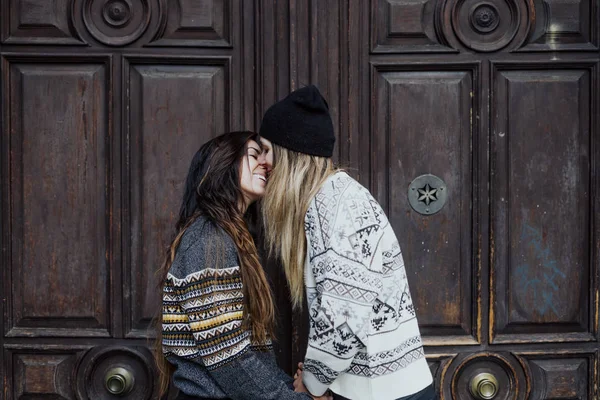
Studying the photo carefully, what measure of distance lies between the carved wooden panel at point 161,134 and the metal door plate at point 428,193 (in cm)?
77

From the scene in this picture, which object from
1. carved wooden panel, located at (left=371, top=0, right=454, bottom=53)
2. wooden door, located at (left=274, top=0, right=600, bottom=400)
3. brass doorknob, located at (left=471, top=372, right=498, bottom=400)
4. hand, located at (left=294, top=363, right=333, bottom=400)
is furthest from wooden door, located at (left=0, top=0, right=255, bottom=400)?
brass doorknob, located at (left=471, top=372, right=498, bottom=400)

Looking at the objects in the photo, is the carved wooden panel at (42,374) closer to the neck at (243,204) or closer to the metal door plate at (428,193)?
the neck at (243,204)

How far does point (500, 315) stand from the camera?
3.04m

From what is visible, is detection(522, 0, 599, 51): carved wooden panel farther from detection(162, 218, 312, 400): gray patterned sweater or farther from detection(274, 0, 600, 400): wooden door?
detection(162, 218, 312, 400): gray patterned sweater

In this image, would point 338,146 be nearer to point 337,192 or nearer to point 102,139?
point 337,192

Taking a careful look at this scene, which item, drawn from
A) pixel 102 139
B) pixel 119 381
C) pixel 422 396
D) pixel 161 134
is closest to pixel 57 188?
pixel 102 139

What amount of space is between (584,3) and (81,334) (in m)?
2.33

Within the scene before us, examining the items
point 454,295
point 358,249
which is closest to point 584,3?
point 454,295

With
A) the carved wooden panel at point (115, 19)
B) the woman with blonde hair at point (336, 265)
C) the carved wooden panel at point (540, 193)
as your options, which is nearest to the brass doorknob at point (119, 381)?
the woman with blonde hair at point (336, 265)

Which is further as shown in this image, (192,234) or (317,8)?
(317,8)

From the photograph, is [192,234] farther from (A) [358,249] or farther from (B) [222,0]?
(B) [222,0]

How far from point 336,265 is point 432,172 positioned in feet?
3.42

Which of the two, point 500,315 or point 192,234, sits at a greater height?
point 192,234

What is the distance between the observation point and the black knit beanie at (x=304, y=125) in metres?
2.25
